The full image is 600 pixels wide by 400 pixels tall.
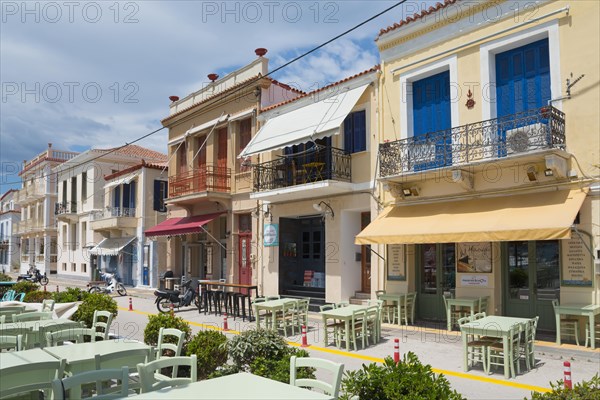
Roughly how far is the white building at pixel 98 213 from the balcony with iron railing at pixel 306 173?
12208mm

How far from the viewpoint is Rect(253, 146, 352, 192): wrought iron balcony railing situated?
54.6 ft

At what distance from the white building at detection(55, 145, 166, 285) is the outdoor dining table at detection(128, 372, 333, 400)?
25438mm

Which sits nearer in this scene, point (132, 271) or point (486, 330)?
point (486, 330)

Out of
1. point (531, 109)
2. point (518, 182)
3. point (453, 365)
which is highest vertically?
point (531, 109)

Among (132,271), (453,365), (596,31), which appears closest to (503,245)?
(453,365)

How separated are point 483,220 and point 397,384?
27.8 feet

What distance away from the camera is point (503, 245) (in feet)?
43.1

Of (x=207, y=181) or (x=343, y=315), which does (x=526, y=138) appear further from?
(x=207, y=181)

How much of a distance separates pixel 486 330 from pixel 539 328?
14.2 ft

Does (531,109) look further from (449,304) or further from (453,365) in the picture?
(453,365)

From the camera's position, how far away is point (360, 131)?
16.9m

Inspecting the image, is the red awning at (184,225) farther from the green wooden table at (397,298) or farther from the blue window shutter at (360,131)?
the green wooden table at (397,298)

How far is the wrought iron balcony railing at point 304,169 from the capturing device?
16.6 meters

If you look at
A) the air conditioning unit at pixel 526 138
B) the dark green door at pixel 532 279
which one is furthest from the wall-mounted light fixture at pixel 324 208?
the air conditioning unit at pixel 526 138
